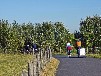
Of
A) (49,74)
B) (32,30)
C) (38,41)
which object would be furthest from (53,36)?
(49,74)

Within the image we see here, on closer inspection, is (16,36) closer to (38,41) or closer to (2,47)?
(2,47)

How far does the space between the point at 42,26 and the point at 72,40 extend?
6.92 meters

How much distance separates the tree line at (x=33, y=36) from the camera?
2781 inches

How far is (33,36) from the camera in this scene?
81.6m

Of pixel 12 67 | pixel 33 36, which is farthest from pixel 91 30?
pixel 12 67

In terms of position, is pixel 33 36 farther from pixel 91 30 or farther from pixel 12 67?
pixel 12 67

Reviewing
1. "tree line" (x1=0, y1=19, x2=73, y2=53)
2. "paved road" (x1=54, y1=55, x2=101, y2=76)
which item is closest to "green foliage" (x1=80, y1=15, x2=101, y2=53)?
"tree line" (x1=0, y1=19, x2=73, y2=53)

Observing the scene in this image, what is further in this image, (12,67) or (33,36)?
(33,36)

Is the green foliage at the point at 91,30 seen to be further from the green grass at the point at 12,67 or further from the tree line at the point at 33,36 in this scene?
the green grass at the point at 12,67

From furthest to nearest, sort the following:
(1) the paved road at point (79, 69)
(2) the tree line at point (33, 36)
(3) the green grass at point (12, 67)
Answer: (2) the tree line at point (33, 36) < (3) the green grass at point (12, 67) < (1) the paved road at point (79, 69)

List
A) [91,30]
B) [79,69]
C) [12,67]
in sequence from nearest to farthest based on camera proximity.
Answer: [79,69] → [12,67] → [91,30]

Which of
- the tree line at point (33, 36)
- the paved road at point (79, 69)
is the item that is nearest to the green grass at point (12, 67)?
the paved road at point (79, 69)

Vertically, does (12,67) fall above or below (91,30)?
below

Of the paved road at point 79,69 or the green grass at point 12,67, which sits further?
the green grass at point 12,67
